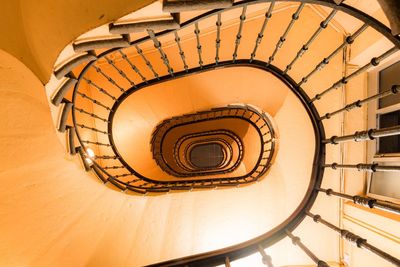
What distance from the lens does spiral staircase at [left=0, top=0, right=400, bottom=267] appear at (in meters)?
1.49

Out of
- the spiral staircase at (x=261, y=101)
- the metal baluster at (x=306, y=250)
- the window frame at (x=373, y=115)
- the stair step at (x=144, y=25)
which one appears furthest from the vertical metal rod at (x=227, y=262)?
the window frame at (x=373, y=115)

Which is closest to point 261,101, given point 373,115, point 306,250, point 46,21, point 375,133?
point 373,115

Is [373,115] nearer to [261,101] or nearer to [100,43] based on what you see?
[261,101]

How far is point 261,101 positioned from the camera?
12.2 ft

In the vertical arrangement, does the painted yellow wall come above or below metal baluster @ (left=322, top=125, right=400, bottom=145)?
above

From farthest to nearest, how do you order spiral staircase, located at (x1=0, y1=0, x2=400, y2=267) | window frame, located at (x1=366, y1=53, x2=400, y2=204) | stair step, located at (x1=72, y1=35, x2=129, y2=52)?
window frame, located at (x1=366, y1=53, x2=400, y2=204) < spiral staircase, located at (x1=0, y1=0, x2=400, y2=267) < stair step, located at (x1=72, y1=35, x2=129, y2=52)

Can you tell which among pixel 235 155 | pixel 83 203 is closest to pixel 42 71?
pixel 83 203

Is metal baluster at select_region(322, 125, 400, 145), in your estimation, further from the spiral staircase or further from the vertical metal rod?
the vertical metal rod

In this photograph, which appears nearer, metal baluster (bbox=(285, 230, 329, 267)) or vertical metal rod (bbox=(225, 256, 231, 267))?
metal baluster (bbox=(285, 230, 329, 267))

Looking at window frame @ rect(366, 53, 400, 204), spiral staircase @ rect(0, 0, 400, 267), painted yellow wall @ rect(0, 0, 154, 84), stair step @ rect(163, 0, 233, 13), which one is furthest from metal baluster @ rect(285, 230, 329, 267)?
painted yellow wall @ rect(0, 0, 154, 84)

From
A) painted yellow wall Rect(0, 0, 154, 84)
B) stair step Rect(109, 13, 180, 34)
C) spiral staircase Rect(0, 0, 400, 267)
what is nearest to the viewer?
painted yellow wall Rect(0, 0, 154, 84)

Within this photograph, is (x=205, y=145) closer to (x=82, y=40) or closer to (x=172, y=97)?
(x=172, y=97)

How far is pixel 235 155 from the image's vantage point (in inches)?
346

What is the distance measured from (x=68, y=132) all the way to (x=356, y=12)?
2.20 meters
